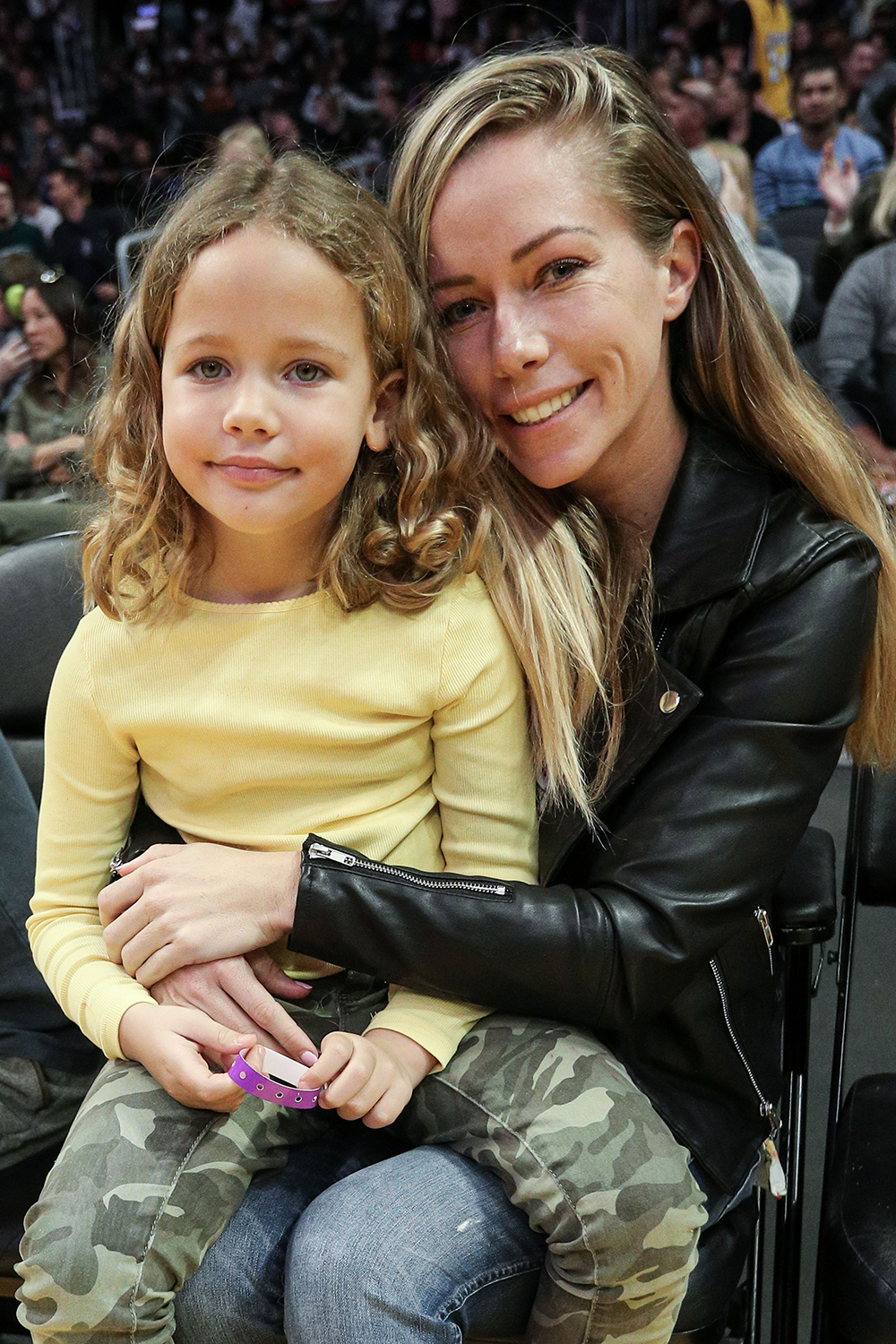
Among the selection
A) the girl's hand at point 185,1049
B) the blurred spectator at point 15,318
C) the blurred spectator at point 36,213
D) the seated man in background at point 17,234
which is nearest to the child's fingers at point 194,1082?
the girl's hand at point 185,1049

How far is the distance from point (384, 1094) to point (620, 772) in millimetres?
394

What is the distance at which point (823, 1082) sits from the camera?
2.45 metres

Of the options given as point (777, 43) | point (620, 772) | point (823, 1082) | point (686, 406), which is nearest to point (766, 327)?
point (686, 406)

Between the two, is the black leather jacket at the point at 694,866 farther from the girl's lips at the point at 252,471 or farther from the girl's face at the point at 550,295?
the girl's lips at the point at 252,471

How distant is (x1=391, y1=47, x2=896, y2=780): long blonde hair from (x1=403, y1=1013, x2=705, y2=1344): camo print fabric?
314 millimetres

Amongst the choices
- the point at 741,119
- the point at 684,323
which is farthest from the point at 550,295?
the point at 741,119

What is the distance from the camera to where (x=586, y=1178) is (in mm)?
1189

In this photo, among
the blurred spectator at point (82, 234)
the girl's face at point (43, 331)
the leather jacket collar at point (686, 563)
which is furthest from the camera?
the blurred spectator at point (82, 234)

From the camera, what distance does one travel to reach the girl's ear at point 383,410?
1426 millimetres

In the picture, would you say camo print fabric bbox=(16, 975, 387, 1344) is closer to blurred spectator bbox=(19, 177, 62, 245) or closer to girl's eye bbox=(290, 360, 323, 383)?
girl's eye bbox=(290, 360, 323, 383)

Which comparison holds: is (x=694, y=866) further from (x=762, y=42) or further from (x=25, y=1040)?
(x=762, y=42)

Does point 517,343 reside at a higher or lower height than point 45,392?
higher

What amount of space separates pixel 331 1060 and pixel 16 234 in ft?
27.7

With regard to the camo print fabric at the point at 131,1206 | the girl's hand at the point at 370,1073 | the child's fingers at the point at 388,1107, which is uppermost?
the girl's hand at the point at 370,1073
